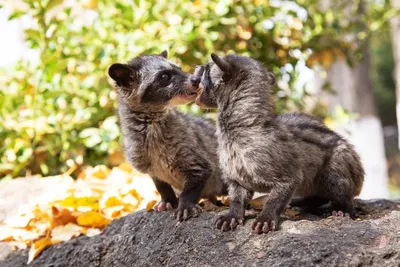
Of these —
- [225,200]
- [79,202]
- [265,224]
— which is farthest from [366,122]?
[265,224]

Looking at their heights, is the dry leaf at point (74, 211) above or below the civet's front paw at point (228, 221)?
below

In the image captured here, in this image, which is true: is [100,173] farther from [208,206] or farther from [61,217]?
[208,206]

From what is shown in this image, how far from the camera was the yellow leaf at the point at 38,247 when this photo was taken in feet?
16.7

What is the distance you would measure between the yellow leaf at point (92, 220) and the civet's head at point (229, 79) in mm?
1626

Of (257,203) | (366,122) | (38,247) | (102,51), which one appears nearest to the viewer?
(257,203)

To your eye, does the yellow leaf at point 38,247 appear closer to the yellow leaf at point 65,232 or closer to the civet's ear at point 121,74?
the yellow leaf at point 65,232

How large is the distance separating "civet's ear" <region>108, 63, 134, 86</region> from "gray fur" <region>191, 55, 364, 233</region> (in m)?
0.76

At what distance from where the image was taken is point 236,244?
3.95 metres

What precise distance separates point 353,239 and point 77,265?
222cm

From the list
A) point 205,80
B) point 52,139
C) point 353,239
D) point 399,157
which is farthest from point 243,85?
point 399,157

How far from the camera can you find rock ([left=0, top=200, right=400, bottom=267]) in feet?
11.7

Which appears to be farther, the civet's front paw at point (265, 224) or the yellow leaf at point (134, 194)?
the yellow leaf at point (134, 194)

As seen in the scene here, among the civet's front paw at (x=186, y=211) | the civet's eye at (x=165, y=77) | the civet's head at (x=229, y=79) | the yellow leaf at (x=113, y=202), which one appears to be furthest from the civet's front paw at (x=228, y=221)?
the yellow leaf at (x=113, y=202)

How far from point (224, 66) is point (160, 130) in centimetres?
101
